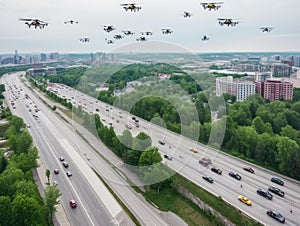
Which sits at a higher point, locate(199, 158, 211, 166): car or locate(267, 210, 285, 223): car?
locate(199, 158, 211, 166): car

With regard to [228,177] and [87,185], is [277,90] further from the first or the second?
[87,185]

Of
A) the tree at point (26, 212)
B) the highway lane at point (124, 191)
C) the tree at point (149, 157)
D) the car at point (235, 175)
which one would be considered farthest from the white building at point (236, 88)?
the tree at point (26, 212)

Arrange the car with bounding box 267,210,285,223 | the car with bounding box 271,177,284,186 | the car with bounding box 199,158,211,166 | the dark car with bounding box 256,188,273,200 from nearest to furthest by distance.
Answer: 1. the car with bounding box 267,210,285,223
2. the dark car with bounding box 256,188,273,200
3. the car with bounding box 271,177,284,186
4. the car with bounding box 199,158,211,166

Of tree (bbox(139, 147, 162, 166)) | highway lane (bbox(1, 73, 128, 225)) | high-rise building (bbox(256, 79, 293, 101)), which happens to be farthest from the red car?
high-rise building (bbox(256, 79, 293, 101))

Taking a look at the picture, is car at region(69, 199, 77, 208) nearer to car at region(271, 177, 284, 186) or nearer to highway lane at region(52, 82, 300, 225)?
highway lane at region(52, 82, 300, 225)

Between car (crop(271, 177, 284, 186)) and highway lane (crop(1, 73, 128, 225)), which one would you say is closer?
highway lane (crop(1, 73, 128, 225))

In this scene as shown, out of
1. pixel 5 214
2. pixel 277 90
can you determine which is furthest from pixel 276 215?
pixel 277 90

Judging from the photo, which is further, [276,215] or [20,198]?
[276,215]
